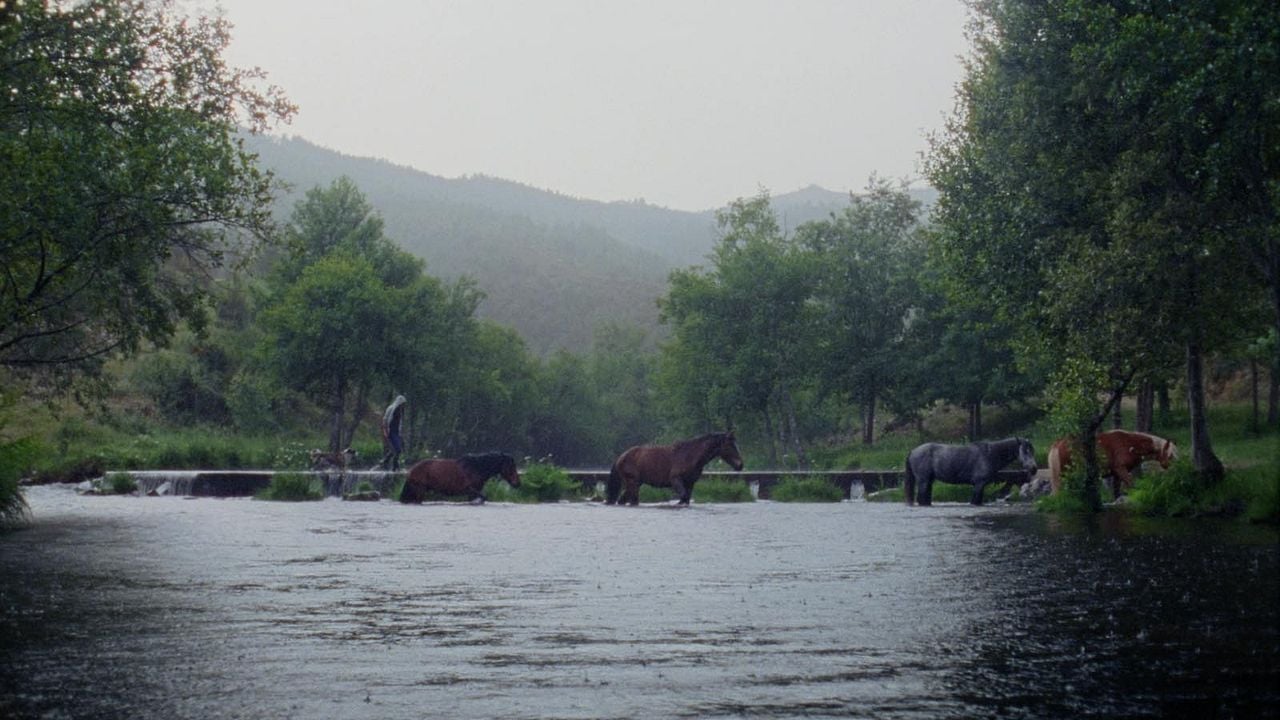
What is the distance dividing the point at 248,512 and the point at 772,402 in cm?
→ 5806

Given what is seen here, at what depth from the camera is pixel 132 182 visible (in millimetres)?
20328

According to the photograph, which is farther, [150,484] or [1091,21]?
[150,484]

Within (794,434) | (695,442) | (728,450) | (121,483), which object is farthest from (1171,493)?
(794,434)

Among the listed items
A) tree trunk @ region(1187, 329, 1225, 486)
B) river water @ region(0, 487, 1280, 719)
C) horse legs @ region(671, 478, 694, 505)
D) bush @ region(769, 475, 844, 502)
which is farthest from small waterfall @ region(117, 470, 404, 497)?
tree trunk @ region(1187, 329, 1225, 486)

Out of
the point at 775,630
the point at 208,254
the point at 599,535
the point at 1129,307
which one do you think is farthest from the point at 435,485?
the point at 775,630

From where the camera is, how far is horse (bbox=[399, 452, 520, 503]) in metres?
33.9

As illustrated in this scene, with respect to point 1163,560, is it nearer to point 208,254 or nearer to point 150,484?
point 208,254

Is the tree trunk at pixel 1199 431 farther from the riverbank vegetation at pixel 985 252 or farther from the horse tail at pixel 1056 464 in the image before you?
the horse tail at pixel 1056 464

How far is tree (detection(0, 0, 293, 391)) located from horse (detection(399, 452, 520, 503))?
9504 mm

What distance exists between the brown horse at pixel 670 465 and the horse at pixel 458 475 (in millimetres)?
3344

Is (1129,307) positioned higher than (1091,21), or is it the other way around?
(1091,21)

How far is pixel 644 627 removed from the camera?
955 centimetres

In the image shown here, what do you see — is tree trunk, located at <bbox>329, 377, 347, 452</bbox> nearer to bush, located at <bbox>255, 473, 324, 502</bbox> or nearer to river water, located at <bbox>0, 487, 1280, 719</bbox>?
bush, located at <bbox>255, 473, 324, 502</bbox>

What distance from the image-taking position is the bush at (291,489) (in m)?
34.9
